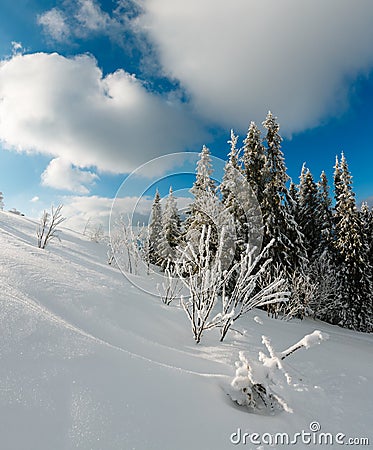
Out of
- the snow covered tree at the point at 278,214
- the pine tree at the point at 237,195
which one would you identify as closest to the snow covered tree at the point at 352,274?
the snow covered tree at the point at 278,214

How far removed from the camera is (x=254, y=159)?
17391mm

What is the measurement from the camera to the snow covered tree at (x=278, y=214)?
15.8 m

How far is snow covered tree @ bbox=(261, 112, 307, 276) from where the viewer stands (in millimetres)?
15828

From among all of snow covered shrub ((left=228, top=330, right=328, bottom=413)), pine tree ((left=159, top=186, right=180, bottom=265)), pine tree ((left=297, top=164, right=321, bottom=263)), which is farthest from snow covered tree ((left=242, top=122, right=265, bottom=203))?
snow covered shrub ((left=228, top=330, right=328, bottom=413))

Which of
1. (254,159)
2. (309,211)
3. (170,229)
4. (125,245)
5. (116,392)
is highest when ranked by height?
(254,159)

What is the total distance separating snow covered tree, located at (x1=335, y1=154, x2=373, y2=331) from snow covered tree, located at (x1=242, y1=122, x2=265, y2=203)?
641 centimetres

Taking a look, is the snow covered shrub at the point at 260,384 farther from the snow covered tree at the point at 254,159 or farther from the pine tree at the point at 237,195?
the snow covered tree at the point at 254,159

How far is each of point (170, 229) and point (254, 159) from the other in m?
7.92

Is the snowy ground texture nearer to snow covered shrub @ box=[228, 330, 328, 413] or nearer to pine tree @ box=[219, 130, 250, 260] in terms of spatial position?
snow covered shrub @ box=[228, 330, 328, 413]

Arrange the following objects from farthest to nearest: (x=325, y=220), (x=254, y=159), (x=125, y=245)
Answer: (x=325, y=220) → (x=254, y=159) → (x=125, y=245)

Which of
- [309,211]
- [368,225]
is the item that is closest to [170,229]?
[309,211]

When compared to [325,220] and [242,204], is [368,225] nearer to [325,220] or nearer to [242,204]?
[325,220]

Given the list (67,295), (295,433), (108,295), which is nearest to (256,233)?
(108,295)

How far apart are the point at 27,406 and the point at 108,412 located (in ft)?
1.57
